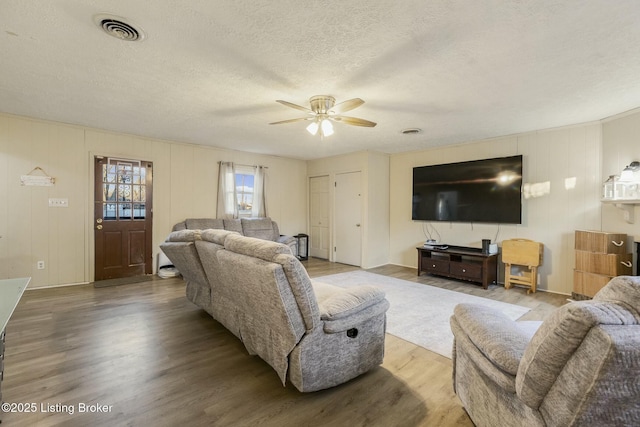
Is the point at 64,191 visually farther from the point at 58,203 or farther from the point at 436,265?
the point at 436,265

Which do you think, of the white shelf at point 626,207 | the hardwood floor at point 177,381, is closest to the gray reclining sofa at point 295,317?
the hardwood floor at point 177,381

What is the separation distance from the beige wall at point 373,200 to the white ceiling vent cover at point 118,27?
4646 millimetres

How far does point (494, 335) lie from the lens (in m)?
1.45

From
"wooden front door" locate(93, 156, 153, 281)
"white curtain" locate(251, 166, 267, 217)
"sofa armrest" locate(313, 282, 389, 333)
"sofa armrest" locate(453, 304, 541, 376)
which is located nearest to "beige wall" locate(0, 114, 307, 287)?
"wooden front door" locate(93, 156, 153, 281)

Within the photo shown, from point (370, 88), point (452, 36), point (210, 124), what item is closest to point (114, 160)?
point (210, 124)

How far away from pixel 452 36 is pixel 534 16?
49 cm

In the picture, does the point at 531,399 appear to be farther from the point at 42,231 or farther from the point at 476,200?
the point at 42,231

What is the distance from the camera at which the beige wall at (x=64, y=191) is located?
4.12 meters

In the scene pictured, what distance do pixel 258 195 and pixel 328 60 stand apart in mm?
4516

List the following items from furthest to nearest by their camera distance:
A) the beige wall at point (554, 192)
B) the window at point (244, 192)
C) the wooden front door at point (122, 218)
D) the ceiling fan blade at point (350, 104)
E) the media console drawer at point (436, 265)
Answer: the window at point (244, 192)
the media console drawer at point (436, 265)
the wooden front door at point (122, 218)
the beige wall at point (554, 192)
the ceiling fan blade at point (350, 104)

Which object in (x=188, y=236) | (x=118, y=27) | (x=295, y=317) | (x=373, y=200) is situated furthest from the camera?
(x=373, y=200)

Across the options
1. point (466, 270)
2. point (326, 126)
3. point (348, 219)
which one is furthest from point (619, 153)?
point (348, 219)

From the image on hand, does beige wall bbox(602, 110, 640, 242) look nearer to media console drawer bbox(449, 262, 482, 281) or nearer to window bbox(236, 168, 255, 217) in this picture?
media console drawer bbox(449, 262, 482, 281)

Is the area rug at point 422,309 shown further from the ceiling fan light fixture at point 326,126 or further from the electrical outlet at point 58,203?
the electrical outlet at point 58,203
